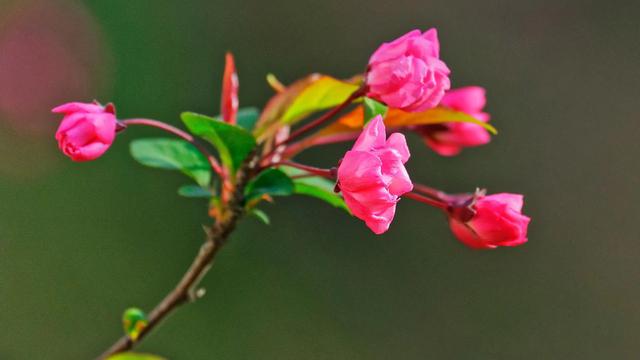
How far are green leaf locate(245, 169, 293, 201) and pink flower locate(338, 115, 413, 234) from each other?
12 centimetres

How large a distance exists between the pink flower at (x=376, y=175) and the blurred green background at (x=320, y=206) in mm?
1978

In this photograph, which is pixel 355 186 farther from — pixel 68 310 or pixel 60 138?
pixel 68 310

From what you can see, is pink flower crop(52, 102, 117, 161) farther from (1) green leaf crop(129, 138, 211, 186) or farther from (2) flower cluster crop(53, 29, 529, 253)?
(1) green leaf crop(129, 138, 211, 186)

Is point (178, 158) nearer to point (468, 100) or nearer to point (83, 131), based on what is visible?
point (83, 131)

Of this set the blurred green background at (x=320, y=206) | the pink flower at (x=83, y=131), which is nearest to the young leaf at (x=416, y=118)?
the pink flower at (x=83, y=131)

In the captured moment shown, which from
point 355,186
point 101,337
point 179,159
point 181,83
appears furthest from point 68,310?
A: point 355,186

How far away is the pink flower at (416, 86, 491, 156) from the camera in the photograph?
833 millimetres

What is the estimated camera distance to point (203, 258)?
0.74 metres

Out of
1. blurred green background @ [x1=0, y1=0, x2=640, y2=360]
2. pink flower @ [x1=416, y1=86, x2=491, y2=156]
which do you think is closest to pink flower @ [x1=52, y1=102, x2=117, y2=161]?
pink flower @ [x1=416, y1=86, x2=491, y2=156]

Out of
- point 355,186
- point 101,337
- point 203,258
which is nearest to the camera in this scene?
point 355,186

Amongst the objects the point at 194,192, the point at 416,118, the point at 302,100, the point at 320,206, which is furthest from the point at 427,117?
the point at 320,206

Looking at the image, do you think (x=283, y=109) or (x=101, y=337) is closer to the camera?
(x=283, y=109)

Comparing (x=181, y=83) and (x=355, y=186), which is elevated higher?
(x=181, y=83)

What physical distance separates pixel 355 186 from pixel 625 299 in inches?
91.2
